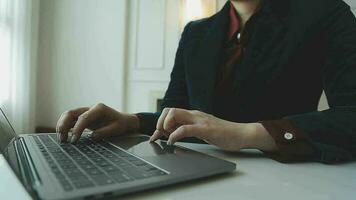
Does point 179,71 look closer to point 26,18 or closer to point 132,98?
point 132,98

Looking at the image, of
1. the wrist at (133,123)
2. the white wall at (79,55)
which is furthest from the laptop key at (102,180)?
the white wall at (79,55)

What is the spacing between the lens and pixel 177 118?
550 millimetres

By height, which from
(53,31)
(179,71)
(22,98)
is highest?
(53,31)

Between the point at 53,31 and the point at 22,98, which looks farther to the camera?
the point at 53,31

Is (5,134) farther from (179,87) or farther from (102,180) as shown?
(179,87)

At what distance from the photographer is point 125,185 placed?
0.99 feet

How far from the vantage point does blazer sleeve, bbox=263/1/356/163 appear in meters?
0.52

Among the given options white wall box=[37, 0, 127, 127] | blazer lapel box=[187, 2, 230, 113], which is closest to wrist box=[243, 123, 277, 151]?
blazer lapel box=[187, 2, 230, 113]

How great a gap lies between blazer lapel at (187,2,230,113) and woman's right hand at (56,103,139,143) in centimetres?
20

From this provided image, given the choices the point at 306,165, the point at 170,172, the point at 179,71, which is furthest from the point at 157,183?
the point at 179,71

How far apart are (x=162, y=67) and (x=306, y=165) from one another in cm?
221

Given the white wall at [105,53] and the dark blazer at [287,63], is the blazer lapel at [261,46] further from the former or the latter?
the white wall at [105,53]

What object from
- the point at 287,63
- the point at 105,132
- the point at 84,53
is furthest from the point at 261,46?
the point at 84,53

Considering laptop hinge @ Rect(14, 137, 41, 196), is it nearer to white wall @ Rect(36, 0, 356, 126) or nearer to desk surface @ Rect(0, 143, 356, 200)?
desk surface @ Rect(0, 143, 356, 200)
